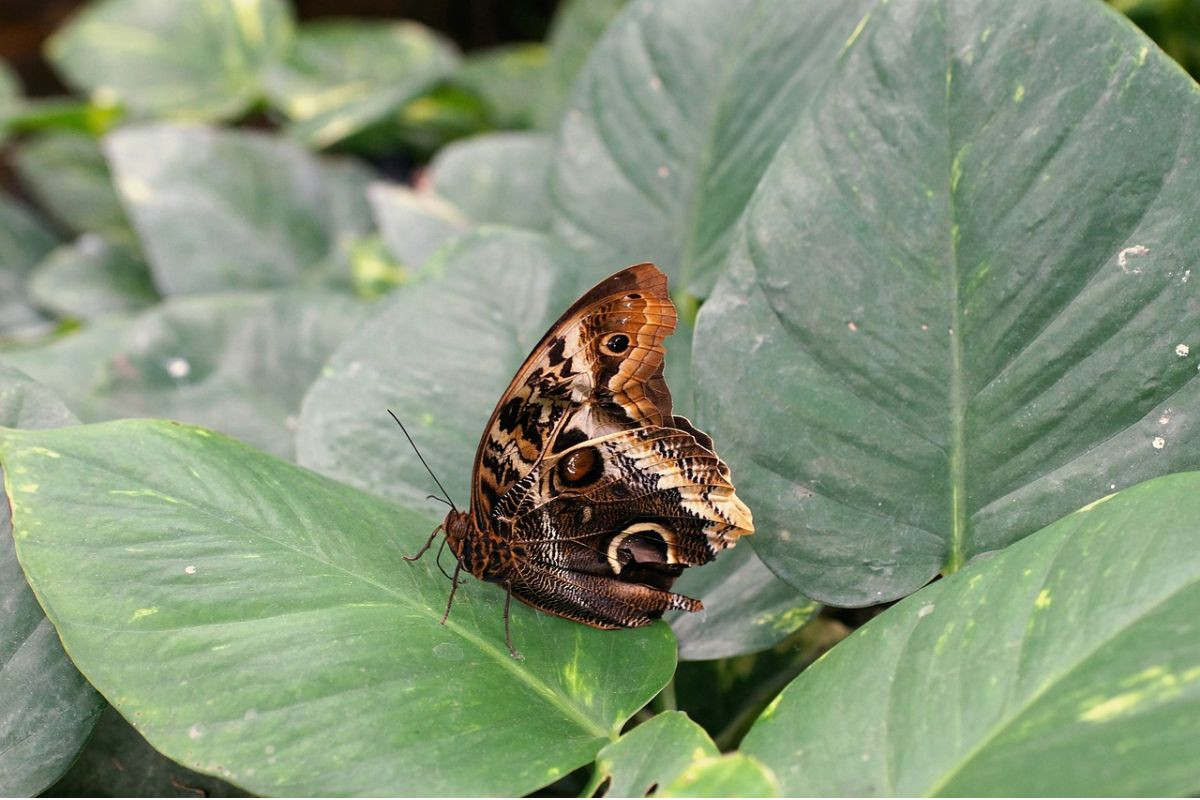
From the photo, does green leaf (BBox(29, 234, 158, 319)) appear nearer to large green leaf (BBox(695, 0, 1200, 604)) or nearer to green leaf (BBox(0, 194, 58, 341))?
green leaf (BBox(0, 194, 58, 341))

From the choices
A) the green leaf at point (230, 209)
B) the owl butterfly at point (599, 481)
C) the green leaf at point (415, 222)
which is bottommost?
the green leaf at point (230, 209)

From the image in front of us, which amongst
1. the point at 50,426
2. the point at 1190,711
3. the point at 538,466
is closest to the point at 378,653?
the point at 538,466

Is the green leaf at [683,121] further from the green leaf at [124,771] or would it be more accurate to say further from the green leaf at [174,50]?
the green leaf at [174,50]

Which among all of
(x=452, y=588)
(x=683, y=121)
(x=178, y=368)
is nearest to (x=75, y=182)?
(x=178, y=368)

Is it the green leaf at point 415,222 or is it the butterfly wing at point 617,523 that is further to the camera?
the green leaf at point 415,222

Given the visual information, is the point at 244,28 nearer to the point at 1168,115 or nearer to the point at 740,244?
the point at 740,244

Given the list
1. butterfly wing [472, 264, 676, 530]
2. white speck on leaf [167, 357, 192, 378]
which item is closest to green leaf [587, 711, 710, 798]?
butterfly wing [472, 264, 676, 530]

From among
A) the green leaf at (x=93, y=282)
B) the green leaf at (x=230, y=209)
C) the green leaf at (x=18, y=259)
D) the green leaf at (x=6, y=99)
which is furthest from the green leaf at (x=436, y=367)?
the green leaf at (x=6, y=99)

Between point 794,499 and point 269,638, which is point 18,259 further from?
point 794,499
